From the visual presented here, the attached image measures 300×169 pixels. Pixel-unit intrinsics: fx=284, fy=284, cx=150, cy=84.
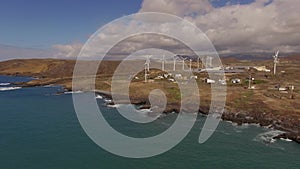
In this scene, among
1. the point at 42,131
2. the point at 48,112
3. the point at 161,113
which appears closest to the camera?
the point at 42,131

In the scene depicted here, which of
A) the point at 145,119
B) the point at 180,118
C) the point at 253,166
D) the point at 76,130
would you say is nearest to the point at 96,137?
Result: the point at 76,130

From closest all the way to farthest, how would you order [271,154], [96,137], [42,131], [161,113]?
[271,154]
[96,137]
[42,131]
[161,113]

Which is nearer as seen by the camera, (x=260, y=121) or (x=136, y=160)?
(x=136, y=160)

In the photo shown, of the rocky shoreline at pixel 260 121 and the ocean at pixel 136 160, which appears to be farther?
the rocky shoreline at pixel 260 121

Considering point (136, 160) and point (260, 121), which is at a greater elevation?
point (260, 121)

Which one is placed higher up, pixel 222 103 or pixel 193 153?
pixel 222 103

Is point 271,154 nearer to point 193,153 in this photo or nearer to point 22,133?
point 193,153

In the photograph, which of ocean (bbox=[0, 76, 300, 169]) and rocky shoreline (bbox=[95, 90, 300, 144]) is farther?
rocky shoreline (bbox=[95, 90, 300, 144])

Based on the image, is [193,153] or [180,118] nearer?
[193,153]
